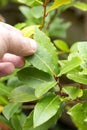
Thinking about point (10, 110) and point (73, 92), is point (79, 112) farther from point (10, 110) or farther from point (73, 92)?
point (10, 110)

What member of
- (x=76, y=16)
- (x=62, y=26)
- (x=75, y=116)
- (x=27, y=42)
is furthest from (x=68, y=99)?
(x=76, y=16)

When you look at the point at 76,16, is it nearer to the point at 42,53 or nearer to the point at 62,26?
the point at 62,26

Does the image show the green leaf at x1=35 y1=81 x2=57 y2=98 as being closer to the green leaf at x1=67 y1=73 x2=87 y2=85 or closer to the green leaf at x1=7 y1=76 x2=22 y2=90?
the green leaf at x1=67 y1=73 x2=87 y2=85

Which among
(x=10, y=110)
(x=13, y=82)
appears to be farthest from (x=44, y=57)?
(x=13, y=82)

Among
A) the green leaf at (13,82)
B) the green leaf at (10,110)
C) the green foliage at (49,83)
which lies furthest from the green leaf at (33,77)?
the green leaf at (13,82)

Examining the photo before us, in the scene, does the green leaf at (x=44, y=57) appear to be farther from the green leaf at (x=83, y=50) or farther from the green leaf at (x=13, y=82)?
the green leaf at (x=13, y=82)

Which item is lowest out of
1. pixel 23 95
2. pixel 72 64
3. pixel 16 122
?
pixel 16 122

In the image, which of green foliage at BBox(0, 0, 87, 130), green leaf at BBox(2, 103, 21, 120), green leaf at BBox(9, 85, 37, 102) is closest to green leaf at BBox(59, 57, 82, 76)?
green foliage at BBox(0, 0, 87, 130)
